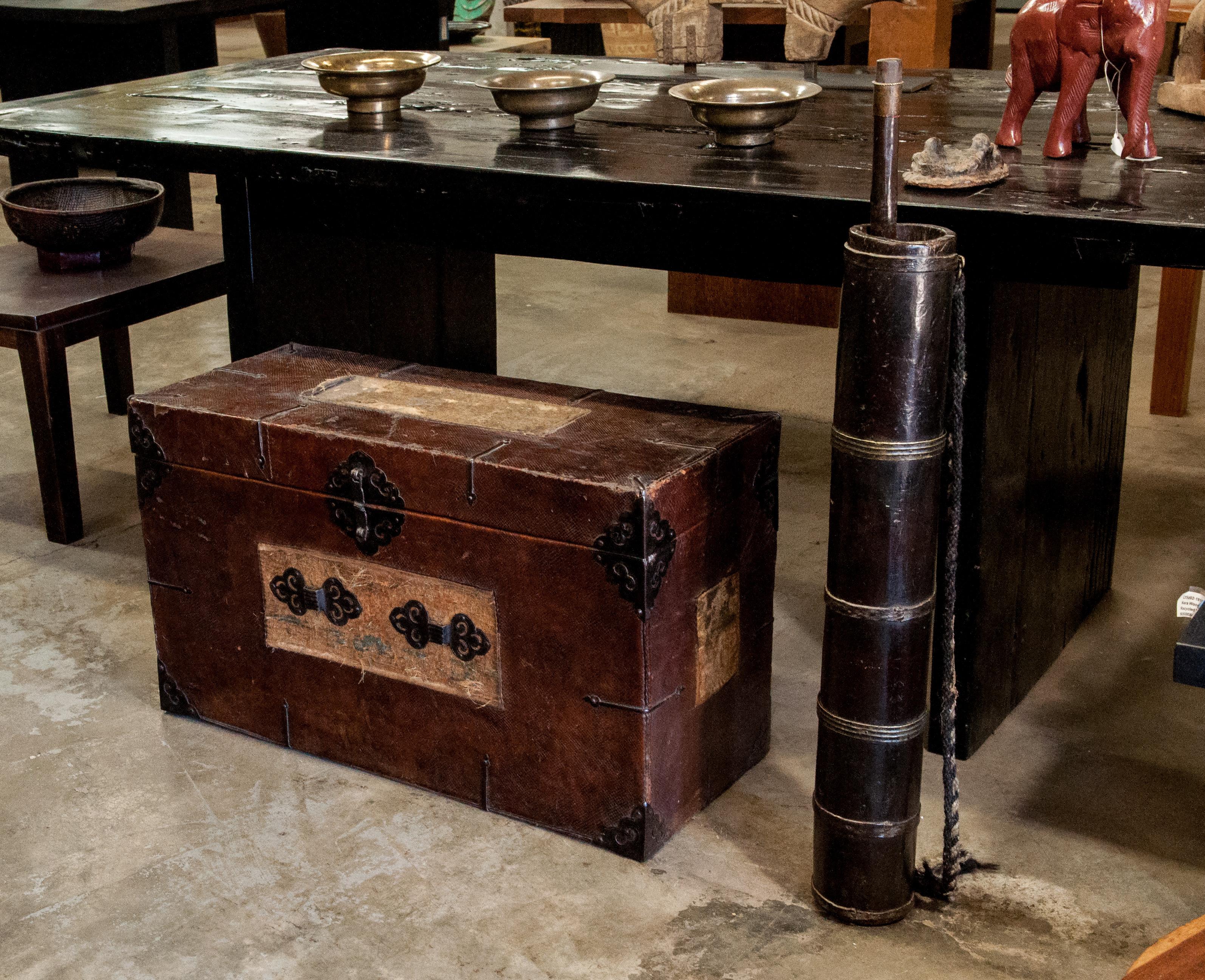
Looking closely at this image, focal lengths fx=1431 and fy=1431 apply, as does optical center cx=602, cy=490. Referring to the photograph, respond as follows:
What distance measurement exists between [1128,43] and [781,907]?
3.95ft

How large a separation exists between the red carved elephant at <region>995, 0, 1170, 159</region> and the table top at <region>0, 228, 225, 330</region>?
1725 millimetres

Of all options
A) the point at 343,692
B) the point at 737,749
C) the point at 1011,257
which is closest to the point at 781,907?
the point at 737,749

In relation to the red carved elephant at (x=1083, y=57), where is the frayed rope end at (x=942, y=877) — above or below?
below

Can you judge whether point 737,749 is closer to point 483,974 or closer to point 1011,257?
point 483,974

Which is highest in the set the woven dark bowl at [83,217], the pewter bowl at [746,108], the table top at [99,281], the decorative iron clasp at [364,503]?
the pewter bowl at [746,108]

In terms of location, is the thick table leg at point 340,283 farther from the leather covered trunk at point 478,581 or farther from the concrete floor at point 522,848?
the concrete floor at point 522,848

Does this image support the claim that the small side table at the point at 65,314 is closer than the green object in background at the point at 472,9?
Yes

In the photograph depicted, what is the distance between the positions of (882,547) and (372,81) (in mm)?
1328

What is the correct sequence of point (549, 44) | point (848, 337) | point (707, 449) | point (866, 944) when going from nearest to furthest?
point (848, 337) < point (866, 944) < point (707, 449) < point (549, 44)

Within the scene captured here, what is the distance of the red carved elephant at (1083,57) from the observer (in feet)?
6.17

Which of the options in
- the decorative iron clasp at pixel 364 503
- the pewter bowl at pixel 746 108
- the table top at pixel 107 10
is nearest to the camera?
the decorative iron clasp at pixel 364 503

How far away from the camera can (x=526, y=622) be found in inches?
72.8

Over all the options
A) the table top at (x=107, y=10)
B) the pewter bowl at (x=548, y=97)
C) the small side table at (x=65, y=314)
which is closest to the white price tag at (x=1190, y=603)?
the pewter bowl at (x=548, y=97)

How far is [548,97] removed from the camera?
2.31 meters
